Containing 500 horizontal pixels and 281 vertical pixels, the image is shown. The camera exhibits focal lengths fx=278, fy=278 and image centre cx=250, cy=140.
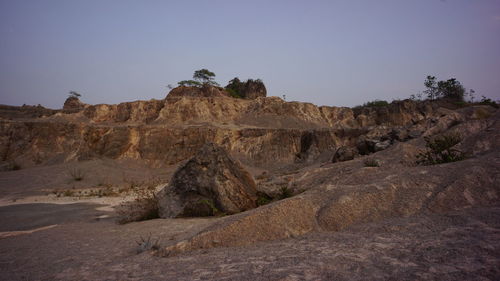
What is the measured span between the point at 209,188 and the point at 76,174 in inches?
476

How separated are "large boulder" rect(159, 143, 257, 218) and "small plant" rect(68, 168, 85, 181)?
34.1 feet

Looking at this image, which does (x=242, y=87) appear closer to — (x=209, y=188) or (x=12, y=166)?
(x=12, y=166)

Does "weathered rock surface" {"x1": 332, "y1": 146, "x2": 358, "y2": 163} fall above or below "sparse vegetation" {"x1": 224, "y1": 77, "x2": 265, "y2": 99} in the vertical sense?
below

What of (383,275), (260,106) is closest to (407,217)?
(383,275)

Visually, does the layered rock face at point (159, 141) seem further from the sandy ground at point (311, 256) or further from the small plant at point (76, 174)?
the sandy ground at point (311, 256)

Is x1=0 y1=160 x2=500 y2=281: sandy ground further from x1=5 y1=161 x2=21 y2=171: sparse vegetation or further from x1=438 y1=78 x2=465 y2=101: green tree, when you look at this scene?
x1=438 y1=78 x2=465 y2=101: green tree

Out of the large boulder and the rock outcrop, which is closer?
the large boulder

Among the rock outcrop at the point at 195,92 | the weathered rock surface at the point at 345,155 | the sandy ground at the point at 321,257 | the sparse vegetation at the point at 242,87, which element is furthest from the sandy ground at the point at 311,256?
the sparse vegetation at the point at 242,87

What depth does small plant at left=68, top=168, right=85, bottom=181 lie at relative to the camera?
13596mm

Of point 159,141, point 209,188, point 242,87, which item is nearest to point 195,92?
point 242,87

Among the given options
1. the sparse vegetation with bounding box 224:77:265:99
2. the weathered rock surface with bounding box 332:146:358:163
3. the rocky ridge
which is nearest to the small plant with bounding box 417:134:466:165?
the weathered rock surface with bounding box 332:146:358:163

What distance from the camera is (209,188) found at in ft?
17.2

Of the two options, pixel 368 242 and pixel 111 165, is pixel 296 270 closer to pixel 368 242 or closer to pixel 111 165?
pixel 368 242

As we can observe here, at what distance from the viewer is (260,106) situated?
26719 millimetres
